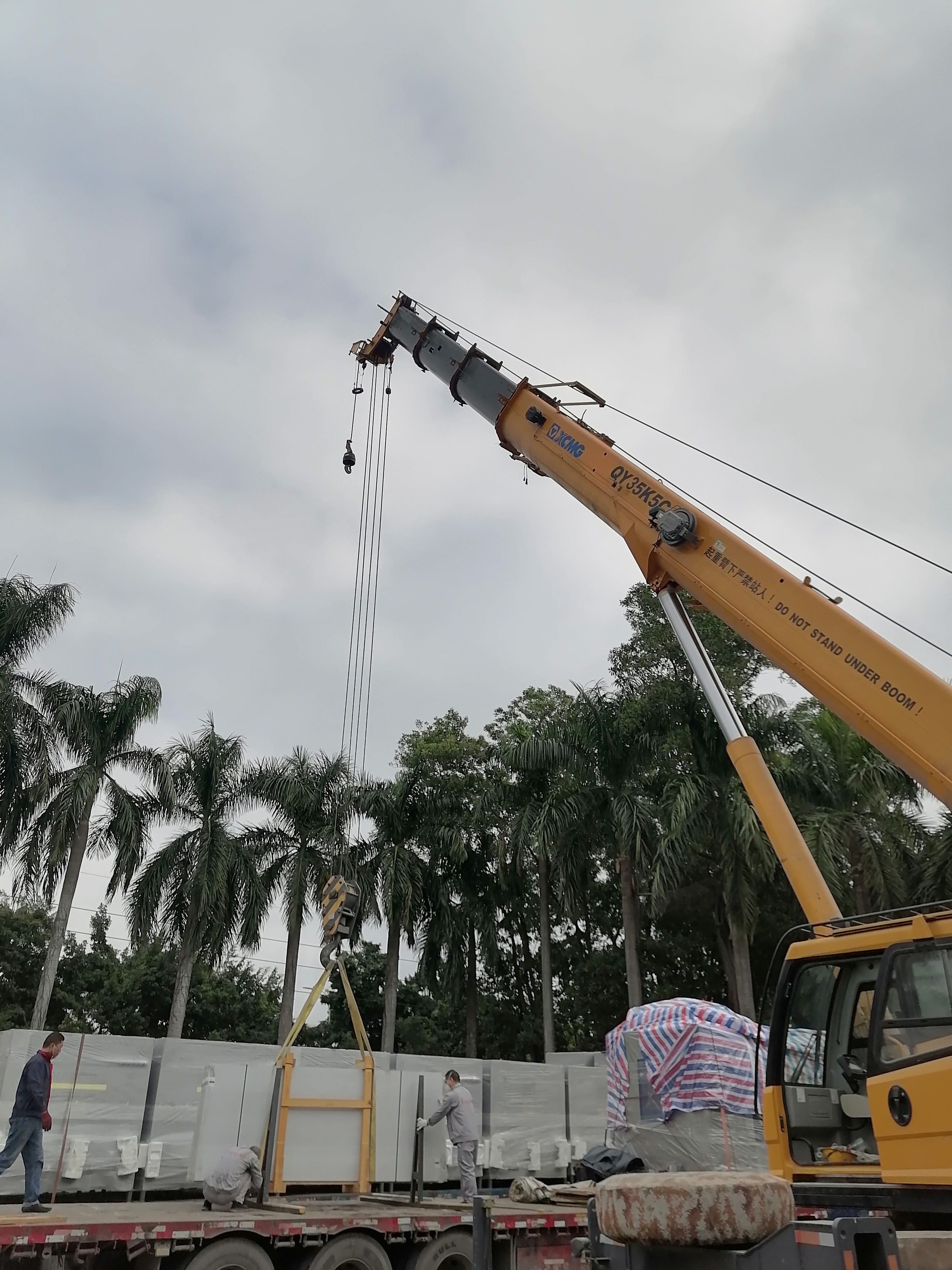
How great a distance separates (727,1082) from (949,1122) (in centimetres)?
643

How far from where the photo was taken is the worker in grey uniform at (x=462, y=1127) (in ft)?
36.5

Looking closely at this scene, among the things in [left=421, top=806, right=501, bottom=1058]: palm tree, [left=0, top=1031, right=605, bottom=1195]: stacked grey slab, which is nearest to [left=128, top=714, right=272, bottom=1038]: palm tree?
[left=421, top=806, right=501, bottom=1058]: palm tree

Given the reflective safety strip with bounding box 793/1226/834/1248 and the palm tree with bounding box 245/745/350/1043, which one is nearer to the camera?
the reflective safety strip with bounding box 793/1226/834/1248

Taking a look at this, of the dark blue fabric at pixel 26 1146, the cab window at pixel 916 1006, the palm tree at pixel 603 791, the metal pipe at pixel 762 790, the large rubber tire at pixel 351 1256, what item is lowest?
the large rubber tire at pixel 351 1256

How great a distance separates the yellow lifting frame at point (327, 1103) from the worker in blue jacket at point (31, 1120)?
2.24m

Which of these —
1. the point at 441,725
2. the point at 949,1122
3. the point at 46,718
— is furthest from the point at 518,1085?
the point at 441,725

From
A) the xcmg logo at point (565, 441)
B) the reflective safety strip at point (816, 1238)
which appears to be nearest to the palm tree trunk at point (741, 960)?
the xcmg logo at point (565, 441)

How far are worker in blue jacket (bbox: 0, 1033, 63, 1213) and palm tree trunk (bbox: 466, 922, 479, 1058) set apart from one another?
2271 cm

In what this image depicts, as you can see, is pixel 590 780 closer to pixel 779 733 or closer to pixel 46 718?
pixel 779 733

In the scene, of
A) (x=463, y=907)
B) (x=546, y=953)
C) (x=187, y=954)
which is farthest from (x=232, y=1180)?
(x=463, y=907)

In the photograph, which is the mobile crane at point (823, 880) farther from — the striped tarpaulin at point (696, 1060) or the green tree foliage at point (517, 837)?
the green tree foliage at point (517, 837)

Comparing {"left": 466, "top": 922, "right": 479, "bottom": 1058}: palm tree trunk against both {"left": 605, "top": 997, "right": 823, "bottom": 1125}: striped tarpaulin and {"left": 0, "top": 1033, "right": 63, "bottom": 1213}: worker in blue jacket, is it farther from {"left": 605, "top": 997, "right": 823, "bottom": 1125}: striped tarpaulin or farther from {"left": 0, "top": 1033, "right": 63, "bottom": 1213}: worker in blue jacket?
{"left": 0, "top": 1033, "right": 63, "bottom": 1213}: worker in blue jacket

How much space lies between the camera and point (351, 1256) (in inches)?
324

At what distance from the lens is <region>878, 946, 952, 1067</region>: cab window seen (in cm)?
551
